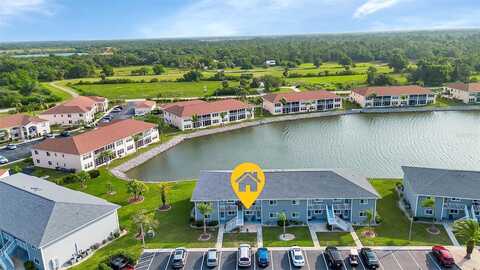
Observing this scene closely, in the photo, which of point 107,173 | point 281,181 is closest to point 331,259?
point 281,181

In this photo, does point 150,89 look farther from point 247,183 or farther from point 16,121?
point 247,183

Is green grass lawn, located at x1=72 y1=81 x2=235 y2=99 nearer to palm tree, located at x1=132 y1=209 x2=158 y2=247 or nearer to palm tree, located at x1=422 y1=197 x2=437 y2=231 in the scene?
palm tree, located at x1=132 y1=209 x2=158 y2=247

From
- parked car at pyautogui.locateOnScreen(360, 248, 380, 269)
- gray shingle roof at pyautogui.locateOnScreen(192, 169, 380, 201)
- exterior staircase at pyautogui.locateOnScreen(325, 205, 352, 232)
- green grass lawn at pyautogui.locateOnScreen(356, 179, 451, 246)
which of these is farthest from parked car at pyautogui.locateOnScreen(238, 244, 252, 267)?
green grass lawn at pyautogui.locateOnScreen(356, 179, 451, 246)

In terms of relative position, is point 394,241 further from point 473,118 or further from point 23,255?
point 473,118

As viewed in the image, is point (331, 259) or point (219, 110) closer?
point (331, 259)

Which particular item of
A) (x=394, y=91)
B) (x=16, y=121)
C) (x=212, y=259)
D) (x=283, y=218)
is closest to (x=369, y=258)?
(x=283, y=218)
